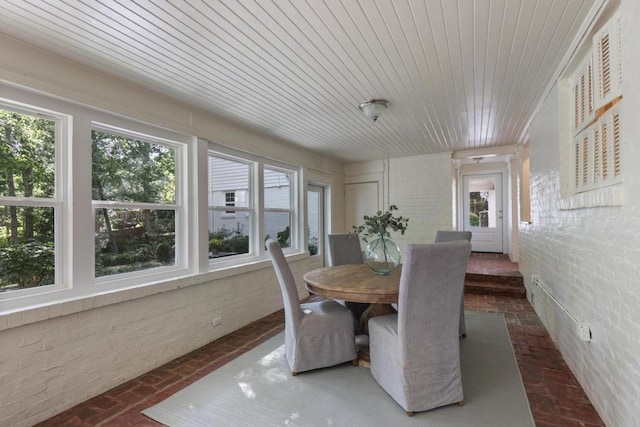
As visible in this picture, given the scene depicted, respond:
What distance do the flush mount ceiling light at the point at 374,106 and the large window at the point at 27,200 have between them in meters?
2.53

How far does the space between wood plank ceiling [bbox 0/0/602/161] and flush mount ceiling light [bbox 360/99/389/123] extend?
0.28 feet

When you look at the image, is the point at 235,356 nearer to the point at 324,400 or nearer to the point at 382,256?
the point at 324,400

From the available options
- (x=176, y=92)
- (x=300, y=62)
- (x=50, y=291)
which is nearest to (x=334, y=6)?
(x=300, y=62)

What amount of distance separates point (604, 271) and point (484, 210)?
229 inches

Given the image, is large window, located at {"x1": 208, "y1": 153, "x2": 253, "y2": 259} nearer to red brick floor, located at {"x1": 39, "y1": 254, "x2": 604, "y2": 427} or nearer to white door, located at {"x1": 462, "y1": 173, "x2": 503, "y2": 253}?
red brick floor, located at {"x1": 39, "y1": 254, "x2": 604, "y2": 427}

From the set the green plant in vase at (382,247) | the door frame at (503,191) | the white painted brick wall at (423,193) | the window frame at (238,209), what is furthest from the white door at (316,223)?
the door frame at (503,191)

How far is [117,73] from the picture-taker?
2.34 m

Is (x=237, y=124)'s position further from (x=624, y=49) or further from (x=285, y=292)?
(x=624, y=49)

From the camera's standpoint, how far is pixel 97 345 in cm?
227

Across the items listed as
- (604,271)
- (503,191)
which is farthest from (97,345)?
(503,191)

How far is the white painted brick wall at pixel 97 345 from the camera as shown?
6.23ft

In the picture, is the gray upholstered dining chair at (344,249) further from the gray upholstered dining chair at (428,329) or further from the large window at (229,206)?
the gray upholstered dining chair at (428,329)

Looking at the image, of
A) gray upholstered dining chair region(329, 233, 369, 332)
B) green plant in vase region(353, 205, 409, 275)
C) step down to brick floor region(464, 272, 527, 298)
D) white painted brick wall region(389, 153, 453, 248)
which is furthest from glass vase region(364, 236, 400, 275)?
white painted brick wall region(389, 153, 453, 248)

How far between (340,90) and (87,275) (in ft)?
8.28
